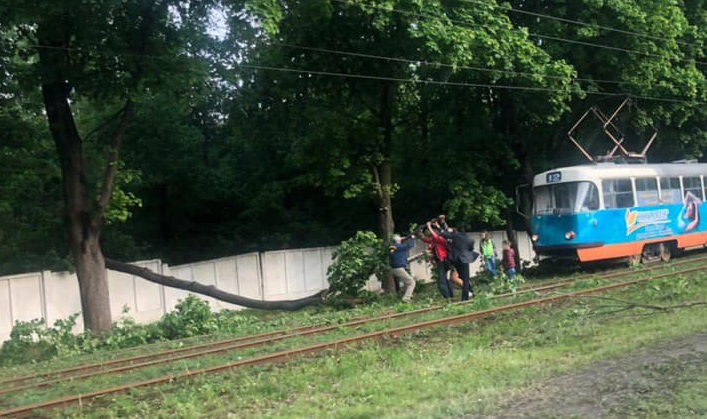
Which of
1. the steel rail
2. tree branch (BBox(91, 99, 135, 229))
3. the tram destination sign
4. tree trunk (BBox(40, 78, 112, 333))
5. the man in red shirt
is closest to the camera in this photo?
the steel rail

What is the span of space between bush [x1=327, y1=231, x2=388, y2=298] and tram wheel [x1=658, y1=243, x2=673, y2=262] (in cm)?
952

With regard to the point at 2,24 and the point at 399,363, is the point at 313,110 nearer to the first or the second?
the point at 2,24

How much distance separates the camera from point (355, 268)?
62.9 ft

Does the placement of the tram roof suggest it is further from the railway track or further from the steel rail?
the steel rail

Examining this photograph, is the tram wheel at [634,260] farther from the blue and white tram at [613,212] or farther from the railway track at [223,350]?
the railway track at [223,350]

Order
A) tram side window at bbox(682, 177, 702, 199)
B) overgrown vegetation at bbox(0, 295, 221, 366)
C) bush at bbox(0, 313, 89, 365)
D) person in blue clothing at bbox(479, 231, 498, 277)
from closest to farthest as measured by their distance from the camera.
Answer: bush at bbox(0, 313, 89, 365) < overgrown vegetation at bbox(0, 295, 221, 366) < person in blue clothing at bbox(479, 231, 498, 277) < tram side window at bbox(682, 177, 702, 199)

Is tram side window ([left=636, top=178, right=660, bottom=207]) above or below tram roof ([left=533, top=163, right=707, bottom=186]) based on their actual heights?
below

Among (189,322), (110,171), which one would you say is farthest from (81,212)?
(189,322)

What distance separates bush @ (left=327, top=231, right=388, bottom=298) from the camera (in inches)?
758

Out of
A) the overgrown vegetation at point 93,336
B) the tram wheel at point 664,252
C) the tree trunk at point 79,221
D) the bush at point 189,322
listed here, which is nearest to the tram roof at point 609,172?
the tram wheel at point 664,252

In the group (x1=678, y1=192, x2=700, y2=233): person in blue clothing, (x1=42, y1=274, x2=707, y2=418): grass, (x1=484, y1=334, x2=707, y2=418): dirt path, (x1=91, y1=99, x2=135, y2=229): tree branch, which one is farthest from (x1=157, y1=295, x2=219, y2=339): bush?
(x1=678, y1=192, x2=700, y2=233): person in blue clothing

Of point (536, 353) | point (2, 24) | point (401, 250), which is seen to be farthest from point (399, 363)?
point (2, 24)

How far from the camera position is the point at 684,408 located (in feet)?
21.6

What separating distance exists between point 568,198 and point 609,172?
4.80ft
